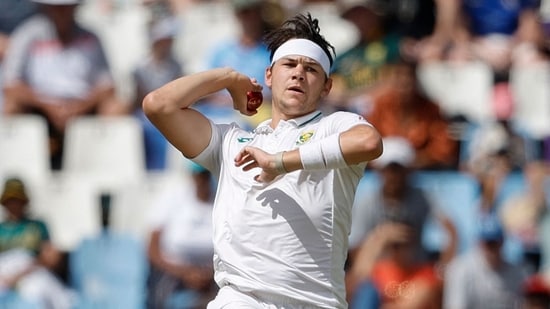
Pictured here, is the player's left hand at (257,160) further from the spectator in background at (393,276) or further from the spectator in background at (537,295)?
the spectator in background at (537,295)

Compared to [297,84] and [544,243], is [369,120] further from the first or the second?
[297,84]

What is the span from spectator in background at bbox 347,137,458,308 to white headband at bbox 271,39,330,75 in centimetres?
421

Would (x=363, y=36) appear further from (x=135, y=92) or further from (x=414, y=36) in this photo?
(x=135, y=92)

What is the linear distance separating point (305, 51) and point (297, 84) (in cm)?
16

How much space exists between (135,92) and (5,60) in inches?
50.5

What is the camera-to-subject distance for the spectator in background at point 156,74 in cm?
1082

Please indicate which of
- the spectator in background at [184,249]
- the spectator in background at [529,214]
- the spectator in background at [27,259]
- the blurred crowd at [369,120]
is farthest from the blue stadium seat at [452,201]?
the spectator in background at [27,259]

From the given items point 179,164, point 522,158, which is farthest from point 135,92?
point 522,158

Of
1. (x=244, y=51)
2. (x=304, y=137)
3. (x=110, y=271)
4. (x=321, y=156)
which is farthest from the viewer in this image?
(x=244, y=51)

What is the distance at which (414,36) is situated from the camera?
37.1ft

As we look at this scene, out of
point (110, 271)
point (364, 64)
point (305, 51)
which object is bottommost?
point (110, 271)

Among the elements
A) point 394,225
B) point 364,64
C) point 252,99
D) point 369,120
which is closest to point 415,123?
point 369,120

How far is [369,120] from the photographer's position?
1036 centimetres

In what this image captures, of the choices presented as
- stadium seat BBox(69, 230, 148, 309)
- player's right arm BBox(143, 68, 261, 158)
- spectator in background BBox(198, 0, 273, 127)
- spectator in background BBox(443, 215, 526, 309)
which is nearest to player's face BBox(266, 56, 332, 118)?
player's right arm BBox(143, 68, 261, 158)
